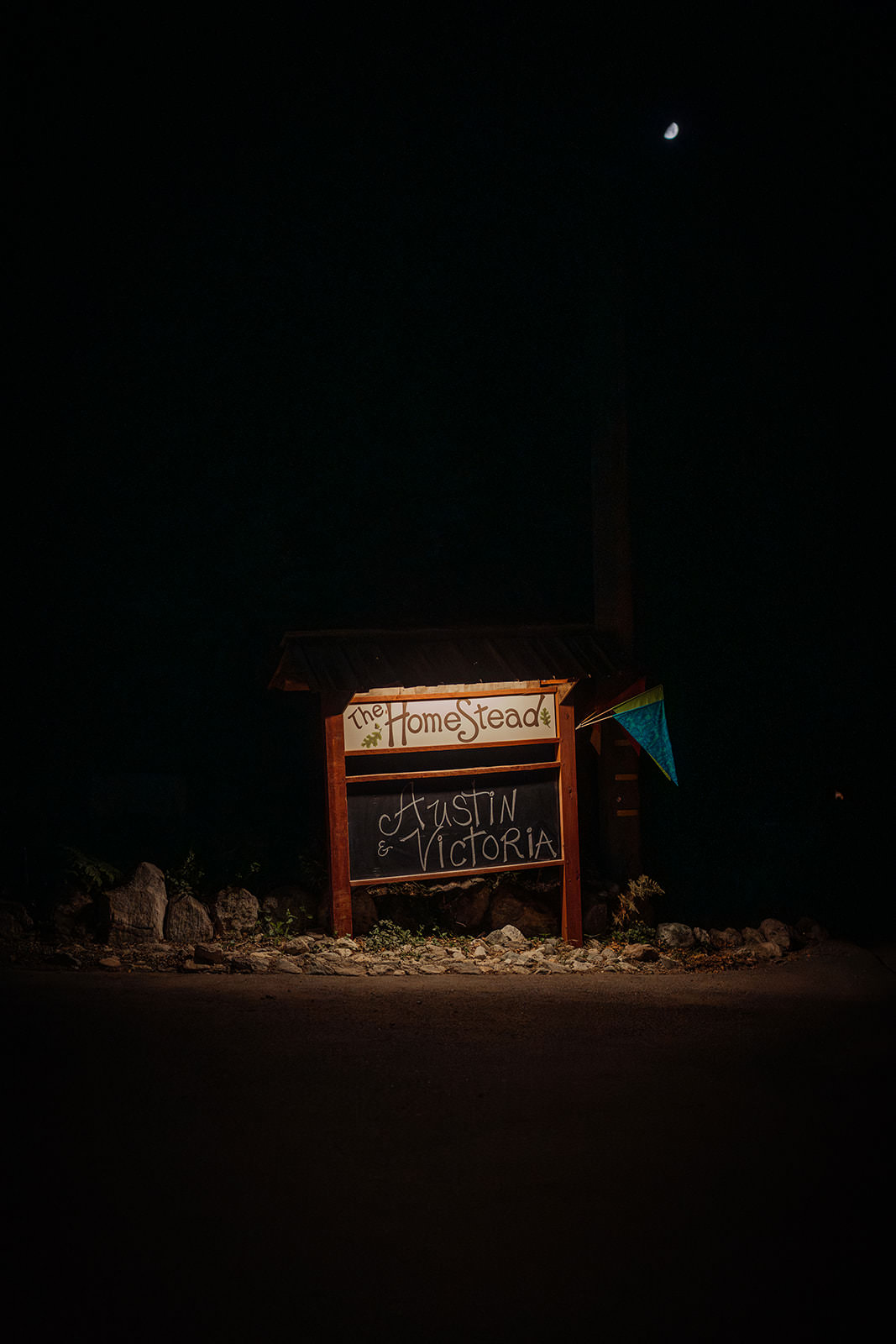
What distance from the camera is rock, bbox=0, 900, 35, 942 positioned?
24.5 ft

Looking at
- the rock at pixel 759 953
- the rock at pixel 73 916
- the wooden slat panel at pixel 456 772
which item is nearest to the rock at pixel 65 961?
the rock at pixel 73 916

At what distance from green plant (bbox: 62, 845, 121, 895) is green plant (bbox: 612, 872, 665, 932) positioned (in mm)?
5582

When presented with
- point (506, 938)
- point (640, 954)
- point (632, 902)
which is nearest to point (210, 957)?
point (506, 938)

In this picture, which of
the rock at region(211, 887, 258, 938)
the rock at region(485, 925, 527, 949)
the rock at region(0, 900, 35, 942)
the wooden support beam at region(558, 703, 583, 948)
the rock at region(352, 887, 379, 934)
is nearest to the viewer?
the rock at region(0, 900, 35, 942)

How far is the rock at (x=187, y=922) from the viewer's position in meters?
8.08

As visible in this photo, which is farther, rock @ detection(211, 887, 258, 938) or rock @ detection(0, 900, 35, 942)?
rock @ detection(211, 887, 258, 938)

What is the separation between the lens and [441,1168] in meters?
3.76

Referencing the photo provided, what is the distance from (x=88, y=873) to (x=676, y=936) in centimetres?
622

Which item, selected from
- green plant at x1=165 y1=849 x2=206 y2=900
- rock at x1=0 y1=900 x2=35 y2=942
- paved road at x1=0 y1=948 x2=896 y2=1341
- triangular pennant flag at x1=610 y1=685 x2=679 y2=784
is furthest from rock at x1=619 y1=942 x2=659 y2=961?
rock at x1=0 y1=900 x2=35 y2=942

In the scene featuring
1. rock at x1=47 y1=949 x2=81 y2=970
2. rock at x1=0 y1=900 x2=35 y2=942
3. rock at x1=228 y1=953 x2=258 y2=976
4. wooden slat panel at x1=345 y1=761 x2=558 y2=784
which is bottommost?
rock at x1=228 y1=953 x2=258 y2=976

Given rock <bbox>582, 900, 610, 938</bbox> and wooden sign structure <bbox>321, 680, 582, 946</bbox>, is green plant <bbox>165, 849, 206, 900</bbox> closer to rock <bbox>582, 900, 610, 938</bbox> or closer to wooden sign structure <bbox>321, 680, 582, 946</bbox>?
wooden sign structure <bbox>321, 680, 582, 946</bbox>

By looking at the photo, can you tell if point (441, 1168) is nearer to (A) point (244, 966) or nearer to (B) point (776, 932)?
(A) point (244, 966)

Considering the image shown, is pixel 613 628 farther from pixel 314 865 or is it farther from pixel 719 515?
pixel 314 865

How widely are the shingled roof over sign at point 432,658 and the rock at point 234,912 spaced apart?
89.9 inches
